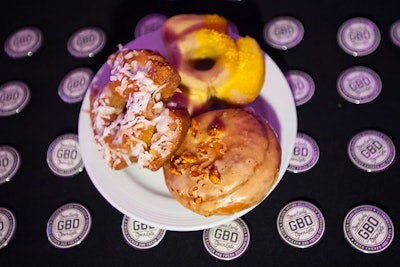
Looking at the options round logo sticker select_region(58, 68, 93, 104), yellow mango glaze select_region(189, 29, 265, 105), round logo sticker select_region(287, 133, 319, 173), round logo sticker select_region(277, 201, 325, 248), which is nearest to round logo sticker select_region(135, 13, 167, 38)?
round logo sticker select_region(58, 68, 93, 104)

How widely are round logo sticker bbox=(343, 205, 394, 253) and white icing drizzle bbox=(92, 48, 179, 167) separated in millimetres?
395

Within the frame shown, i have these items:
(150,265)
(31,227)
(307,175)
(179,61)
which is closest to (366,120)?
(307,175)

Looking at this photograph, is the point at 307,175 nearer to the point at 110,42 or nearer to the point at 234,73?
the point at 234,73

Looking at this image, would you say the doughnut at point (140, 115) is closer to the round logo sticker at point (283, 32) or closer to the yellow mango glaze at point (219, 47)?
the yellow mango glaze at point (219, 47)

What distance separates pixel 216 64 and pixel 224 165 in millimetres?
233

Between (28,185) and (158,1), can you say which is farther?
(158,1)

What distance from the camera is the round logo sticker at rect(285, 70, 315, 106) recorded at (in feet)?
3.34

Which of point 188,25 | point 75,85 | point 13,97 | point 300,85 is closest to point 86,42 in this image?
point 75,85

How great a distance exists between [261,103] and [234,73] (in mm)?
93

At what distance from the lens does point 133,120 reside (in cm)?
82

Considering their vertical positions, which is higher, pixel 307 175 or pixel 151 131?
pixel 151 131

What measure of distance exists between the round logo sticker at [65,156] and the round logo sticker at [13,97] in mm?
159

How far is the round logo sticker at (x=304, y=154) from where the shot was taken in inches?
37.2

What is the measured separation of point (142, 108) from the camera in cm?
83
